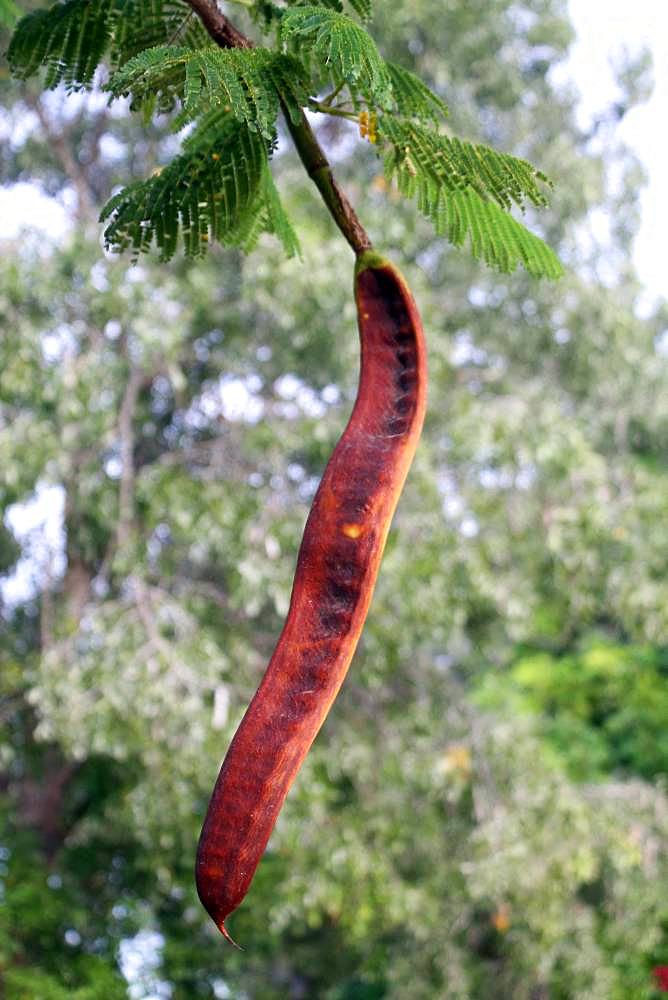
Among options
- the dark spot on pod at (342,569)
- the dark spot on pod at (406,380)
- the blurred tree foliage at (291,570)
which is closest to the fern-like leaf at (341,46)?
the dark spot on pod at (406,380)

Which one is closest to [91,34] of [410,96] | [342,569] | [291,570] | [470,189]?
[410,96]

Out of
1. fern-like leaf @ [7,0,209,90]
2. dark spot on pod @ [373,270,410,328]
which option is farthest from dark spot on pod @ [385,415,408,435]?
fern-like leaf @ [7,0,209,90]

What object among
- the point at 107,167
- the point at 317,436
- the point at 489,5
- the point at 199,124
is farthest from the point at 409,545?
the point at 199,124

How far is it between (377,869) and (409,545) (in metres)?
1.65

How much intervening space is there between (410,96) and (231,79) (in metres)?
0.30

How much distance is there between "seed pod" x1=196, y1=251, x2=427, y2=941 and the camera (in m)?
0.96

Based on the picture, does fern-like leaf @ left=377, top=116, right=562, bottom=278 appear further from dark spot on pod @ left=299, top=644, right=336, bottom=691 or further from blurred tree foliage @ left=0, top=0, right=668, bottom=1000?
blurred tree foliage @ left=0, top=0, right=668, bottom=1000

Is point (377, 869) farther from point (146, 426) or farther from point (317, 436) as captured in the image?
point (146, 426)

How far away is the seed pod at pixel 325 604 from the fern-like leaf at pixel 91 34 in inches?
19.3

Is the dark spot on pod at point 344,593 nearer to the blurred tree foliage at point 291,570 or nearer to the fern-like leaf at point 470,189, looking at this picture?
the fern-like leaf at point 470,189

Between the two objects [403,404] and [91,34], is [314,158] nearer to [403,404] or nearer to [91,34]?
[403,404]

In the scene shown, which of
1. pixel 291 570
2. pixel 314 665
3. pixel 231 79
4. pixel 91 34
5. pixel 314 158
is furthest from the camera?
pixel 291 570

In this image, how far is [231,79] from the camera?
112cm

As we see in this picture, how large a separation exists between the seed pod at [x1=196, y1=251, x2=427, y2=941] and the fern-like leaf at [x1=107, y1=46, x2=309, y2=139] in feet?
0.58
